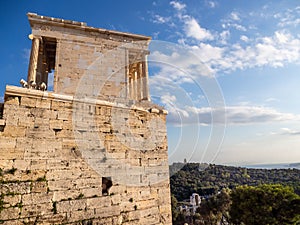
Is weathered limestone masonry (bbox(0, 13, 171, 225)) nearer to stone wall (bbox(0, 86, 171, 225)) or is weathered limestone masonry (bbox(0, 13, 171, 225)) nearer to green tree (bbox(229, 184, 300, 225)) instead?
stone wall (bbox(0, 86, 171, 225))

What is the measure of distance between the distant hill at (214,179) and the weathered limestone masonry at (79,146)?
3739cm

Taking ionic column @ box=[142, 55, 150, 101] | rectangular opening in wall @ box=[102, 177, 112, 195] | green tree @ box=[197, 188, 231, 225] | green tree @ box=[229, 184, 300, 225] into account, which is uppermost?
ionic column @ box=[142, 55, 150, 101]

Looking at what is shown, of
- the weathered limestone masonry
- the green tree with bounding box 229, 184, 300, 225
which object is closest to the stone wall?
the weathered limestone masonry

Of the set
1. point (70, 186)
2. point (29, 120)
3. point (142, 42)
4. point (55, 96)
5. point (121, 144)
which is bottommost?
point (70, 186)

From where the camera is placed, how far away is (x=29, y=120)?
5094 millimetres

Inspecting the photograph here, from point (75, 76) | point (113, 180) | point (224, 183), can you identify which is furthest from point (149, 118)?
point (224, 183)

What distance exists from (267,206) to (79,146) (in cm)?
1933

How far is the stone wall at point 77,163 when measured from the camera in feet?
15.4

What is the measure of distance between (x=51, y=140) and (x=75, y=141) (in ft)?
1.93

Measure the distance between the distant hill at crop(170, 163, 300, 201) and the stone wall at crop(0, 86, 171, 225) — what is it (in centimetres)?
3759

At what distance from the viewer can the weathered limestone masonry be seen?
4770 millimetres

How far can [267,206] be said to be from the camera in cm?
1852

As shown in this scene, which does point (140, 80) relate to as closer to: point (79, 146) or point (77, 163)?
point (79, 146)

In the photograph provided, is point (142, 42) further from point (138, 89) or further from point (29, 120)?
point (29, 120)
